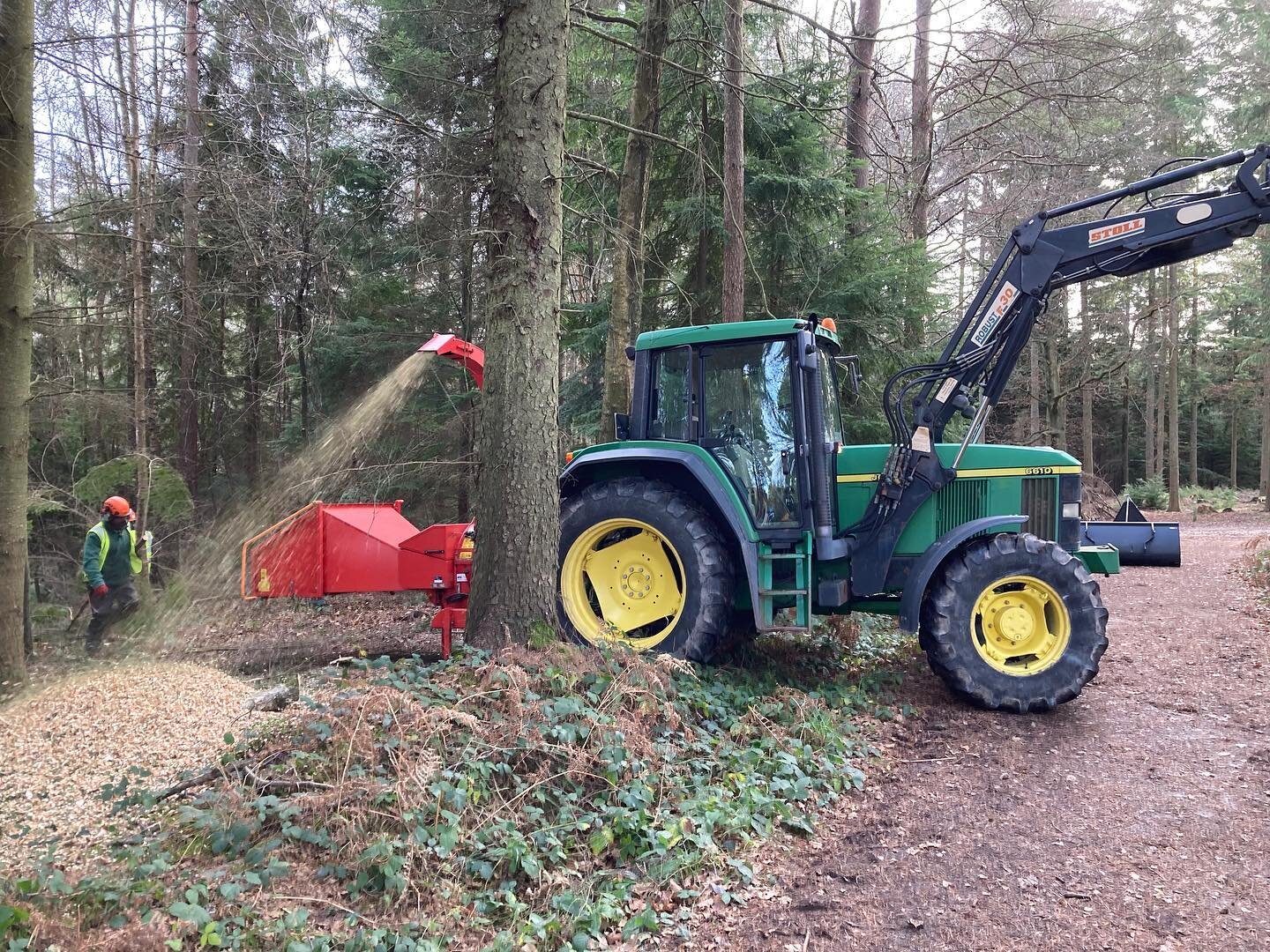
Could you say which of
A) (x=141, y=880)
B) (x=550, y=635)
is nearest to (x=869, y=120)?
(x=550, y=635)

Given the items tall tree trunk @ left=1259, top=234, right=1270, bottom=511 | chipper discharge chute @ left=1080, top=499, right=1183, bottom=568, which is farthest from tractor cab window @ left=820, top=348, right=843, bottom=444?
tall tree trunk @ left=1259, top=234, right=1270, bottom=511

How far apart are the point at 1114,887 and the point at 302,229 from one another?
967cm

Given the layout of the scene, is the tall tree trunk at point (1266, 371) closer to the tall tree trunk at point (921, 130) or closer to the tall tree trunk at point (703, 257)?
the tall tree trunk at point (921, 130)

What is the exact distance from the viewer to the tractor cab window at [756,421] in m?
5.49

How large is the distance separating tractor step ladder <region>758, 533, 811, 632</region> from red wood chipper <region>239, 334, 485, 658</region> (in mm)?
2445

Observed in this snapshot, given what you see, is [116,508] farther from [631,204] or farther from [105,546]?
[631,204]

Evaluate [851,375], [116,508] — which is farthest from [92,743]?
[851,375]

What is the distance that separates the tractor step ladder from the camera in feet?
17.3

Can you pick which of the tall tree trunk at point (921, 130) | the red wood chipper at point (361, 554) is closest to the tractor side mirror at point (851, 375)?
the red wood chipper at point (361, 554)

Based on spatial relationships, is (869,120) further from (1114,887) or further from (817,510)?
(1114,887)

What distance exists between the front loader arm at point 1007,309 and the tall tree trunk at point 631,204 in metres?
3.47

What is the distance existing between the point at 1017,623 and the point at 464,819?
3.75 m

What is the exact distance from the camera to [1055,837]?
3502 mm

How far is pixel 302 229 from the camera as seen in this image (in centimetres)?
952
